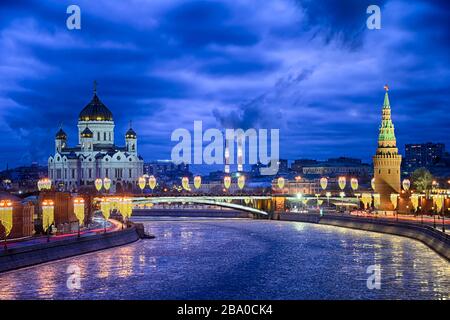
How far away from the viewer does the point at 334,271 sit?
3925cm

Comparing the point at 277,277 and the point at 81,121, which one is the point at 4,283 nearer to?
the point at 277,277

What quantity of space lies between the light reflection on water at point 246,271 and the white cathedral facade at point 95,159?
54189mm

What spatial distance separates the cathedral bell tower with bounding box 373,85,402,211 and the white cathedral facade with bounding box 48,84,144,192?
35.0m

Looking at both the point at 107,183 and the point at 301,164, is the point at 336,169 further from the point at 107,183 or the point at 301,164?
the point at 107,183

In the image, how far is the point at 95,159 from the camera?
11056cm

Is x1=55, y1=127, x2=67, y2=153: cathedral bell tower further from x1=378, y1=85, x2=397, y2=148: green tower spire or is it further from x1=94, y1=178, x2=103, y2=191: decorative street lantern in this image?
x1=378, y1=85, x2=397, y2=148: green tower spire

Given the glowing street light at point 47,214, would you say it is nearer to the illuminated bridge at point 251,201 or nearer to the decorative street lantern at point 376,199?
the illuminated bridge at point 251,201

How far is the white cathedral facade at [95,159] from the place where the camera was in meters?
110

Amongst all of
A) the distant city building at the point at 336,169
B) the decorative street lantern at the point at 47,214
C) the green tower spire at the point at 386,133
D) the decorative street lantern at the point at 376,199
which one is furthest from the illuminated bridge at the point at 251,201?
the distant city building at the point at 336,169

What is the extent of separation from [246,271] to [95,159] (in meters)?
73.8

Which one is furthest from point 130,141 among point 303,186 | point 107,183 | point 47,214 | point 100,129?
point 47,214

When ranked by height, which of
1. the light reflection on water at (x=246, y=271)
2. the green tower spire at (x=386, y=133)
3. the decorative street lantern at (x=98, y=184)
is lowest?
the light reflection on water at (x=246, y=271)

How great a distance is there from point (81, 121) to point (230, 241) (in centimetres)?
6131
